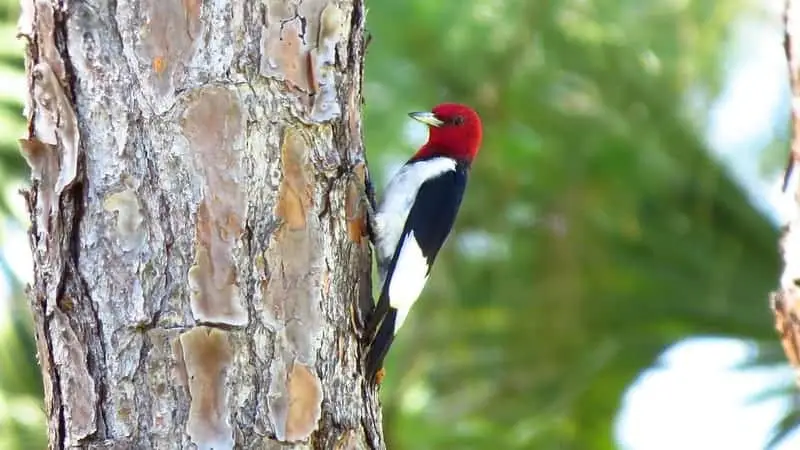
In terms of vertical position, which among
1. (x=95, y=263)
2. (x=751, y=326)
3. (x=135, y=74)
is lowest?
(x=95, y=263)

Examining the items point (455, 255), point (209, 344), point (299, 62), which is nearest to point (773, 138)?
point (455, 255)

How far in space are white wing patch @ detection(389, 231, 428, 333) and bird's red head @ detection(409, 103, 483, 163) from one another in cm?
58

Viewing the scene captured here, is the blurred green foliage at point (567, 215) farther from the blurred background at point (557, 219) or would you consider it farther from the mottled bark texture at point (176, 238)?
the mottled bark texture at point (176, 238)

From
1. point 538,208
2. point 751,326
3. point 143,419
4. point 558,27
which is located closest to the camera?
point 143,419

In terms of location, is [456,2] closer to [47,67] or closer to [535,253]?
[535,253]

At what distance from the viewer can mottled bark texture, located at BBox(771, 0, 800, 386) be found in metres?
2.61

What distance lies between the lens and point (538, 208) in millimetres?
4961

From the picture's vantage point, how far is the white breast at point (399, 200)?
2.98m

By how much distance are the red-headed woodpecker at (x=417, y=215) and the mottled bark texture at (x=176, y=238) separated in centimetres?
28

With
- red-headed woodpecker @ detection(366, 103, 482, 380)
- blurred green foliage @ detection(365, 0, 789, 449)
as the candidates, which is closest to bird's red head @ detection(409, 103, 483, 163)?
red-headed woodpecker @ detection(366, 103, 482, 380)

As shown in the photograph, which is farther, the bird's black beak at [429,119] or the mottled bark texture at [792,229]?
the bird's black beak at [429,119]

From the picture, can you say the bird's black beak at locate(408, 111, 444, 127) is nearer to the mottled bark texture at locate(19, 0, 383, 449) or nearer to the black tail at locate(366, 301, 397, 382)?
the black tail at locate(366, 301, 397, 382)

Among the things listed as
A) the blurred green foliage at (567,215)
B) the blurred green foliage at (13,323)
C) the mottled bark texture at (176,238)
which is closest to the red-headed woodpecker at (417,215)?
the mottled bark texture at (176,238)

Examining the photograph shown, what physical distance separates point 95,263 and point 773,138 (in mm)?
3576
